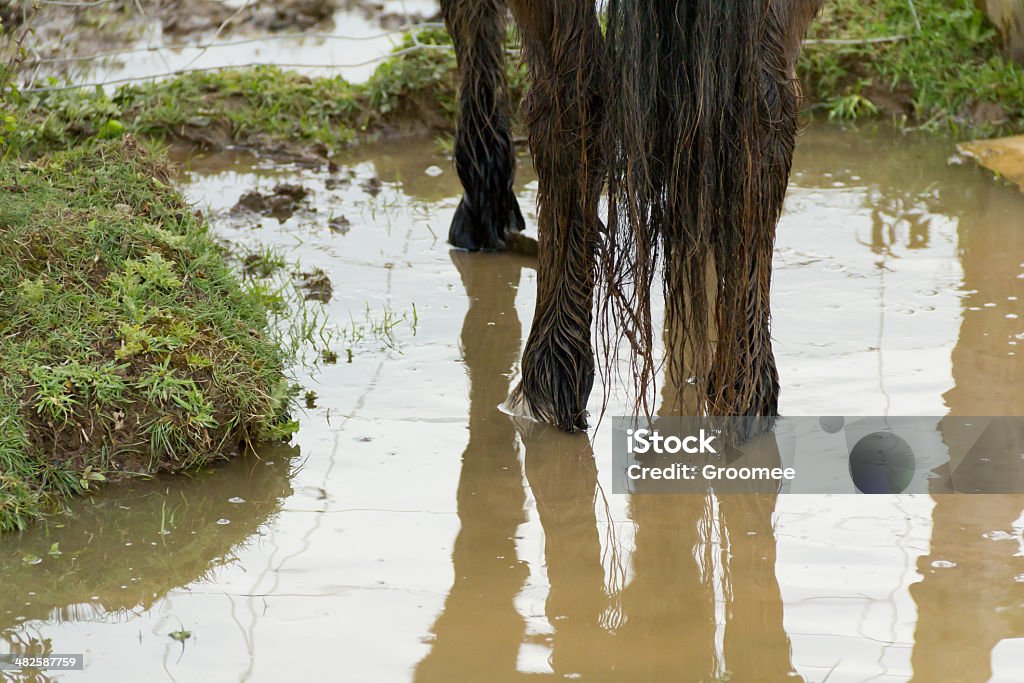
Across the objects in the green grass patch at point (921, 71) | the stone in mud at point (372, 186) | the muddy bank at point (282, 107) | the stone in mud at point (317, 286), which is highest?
the green grass patch at point (921, 71)

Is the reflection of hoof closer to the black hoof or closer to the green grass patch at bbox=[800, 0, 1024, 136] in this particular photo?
the black hoof

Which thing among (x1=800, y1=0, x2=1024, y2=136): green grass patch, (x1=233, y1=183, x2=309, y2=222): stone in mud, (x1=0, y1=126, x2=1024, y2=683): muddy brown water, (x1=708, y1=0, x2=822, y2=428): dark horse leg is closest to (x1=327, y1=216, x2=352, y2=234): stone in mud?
(x1=233, y1=183, x2=309, y2=222): stone in mud

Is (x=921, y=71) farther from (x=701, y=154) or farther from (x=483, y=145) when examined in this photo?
(x=701, y=154)

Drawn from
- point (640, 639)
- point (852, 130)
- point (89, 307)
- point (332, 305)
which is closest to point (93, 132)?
point (332, 305)

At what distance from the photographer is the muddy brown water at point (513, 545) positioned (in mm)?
2129

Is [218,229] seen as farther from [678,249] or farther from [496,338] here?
[678,249]

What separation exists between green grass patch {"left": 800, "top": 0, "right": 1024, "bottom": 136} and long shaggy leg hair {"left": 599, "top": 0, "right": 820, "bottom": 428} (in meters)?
2.95

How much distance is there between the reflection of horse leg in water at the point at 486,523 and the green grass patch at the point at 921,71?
98.4 inches

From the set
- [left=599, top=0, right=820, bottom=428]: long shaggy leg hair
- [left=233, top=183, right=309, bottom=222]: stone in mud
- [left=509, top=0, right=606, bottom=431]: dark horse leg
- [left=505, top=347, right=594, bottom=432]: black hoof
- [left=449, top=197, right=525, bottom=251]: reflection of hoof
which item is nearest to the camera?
[left=599, top=0, right=820, bottom=428]: long shaggy leg hair

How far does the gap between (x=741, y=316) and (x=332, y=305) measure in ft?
5.20

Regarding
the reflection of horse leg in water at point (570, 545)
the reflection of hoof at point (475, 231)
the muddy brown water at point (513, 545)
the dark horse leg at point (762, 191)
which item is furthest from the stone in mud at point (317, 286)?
the dark horse leg at point (762, 191)

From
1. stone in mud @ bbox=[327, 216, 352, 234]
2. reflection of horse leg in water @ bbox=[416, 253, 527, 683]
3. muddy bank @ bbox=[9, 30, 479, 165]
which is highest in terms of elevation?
muddy bank @ bbox=[9, 30, 479, 165]

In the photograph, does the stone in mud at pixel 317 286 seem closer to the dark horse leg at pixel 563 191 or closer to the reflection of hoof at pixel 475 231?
the reflection of hoof at pixel 475 231

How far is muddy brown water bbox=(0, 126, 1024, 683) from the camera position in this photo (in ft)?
6.98
